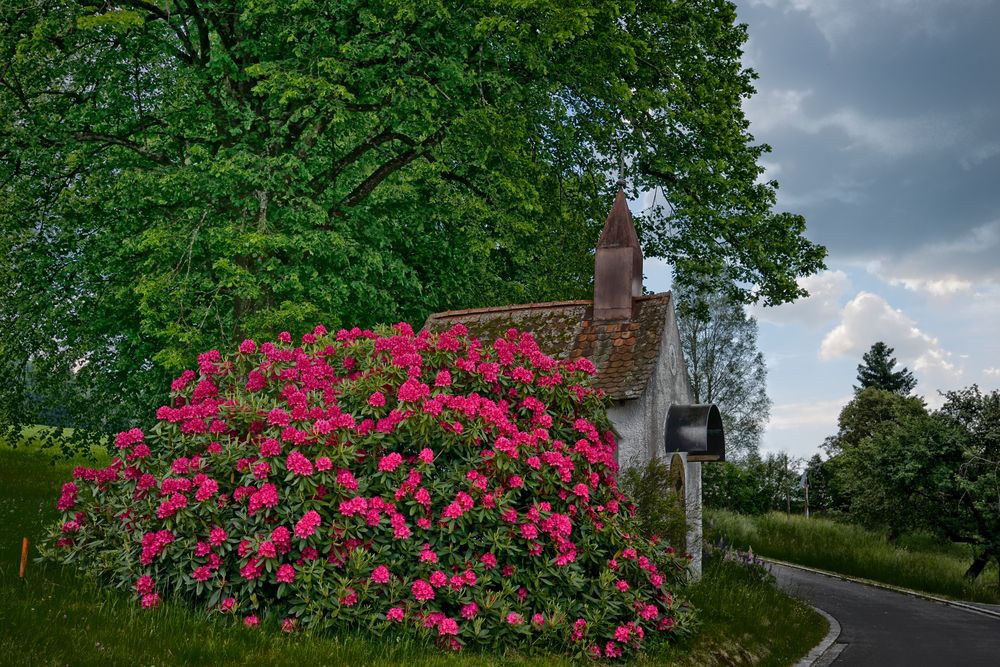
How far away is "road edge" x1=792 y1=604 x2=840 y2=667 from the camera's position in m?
12.4

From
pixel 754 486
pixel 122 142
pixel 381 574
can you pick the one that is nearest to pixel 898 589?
pixel 754 486

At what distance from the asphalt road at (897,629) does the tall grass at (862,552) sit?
202 cm

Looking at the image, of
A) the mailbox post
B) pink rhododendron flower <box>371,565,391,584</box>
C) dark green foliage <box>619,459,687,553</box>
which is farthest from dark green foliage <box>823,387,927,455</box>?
pink rhododendron flower <box>371,565,391,584</box>

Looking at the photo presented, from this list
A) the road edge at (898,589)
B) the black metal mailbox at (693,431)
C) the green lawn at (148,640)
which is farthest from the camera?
the road edge at (898,589)

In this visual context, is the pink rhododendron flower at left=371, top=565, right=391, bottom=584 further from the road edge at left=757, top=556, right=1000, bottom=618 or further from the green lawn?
the road edge at left=757, top=556, right=1000, bottom=618

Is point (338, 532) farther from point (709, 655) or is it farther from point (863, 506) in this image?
point (863, 506)

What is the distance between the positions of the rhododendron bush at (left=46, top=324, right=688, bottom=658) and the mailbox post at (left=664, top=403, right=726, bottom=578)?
13.1 feet

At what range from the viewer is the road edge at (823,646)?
40.7 feet

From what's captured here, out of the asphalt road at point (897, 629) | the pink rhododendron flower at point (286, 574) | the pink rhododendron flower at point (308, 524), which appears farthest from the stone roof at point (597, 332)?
the pink rhododendron flower at point (286, 574)

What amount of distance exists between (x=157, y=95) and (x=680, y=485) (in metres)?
13.7

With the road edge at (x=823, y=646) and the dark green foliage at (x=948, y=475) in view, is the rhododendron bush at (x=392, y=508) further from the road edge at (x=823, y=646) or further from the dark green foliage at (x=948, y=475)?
the dark green foliage at (x=948, y=475)

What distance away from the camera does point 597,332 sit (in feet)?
48.4

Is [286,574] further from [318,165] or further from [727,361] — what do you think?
[727,361]

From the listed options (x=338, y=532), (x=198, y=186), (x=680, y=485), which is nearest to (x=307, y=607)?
(x=338, y=532)
